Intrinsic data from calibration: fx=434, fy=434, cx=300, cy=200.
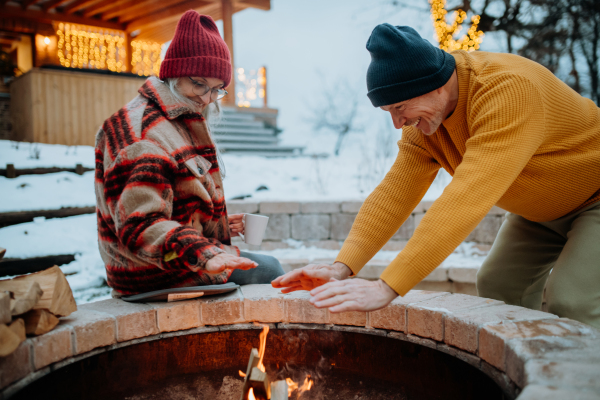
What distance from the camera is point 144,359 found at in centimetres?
166

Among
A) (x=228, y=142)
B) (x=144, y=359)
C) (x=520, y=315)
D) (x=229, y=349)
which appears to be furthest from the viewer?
(x=228, y=142)

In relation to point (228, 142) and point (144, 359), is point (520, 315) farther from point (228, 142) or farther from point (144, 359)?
point (228, 142)

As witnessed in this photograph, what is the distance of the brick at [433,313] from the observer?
159 centimetres

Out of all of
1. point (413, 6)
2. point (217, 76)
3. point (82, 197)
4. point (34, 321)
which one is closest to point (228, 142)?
point (82, 197)

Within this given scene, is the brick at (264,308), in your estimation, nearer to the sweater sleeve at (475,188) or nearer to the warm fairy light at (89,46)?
the sweater sleeve at (475,188)

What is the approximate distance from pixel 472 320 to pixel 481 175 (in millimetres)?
520

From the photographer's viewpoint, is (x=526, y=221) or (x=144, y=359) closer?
(x=144, y=359)

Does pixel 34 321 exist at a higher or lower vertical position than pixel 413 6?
lower

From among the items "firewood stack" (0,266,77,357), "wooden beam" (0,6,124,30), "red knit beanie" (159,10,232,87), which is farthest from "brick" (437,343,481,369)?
"wooden beam" (0,6,124,30)

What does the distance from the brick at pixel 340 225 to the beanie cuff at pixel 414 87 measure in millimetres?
3415

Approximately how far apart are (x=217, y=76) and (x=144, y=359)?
1.21 metres

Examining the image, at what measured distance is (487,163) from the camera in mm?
1301

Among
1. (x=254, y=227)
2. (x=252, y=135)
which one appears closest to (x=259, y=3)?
(x=252, y=135)

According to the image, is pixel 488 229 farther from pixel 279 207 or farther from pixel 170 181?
pixel 170 181
